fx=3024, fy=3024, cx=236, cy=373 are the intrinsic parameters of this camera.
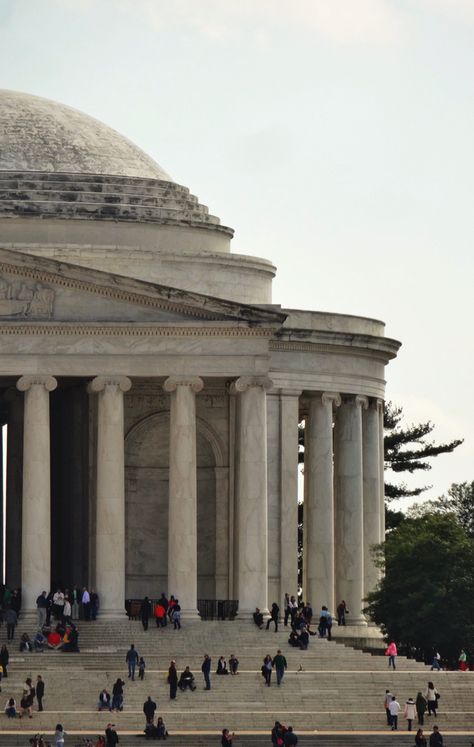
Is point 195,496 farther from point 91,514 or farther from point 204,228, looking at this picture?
point 204,228

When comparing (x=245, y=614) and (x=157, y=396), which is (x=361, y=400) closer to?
(x=157, y=396)

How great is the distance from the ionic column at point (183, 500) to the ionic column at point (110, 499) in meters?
2.17

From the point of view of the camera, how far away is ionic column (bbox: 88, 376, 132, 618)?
133000 mm

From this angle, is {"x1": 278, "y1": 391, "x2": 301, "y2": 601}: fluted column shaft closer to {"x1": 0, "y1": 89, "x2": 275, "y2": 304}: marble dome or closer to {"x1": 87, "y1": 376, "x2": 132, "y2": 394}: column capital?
{"x1": 0, "y1": 89, "x2": 275, "y2": 304}: marble dome

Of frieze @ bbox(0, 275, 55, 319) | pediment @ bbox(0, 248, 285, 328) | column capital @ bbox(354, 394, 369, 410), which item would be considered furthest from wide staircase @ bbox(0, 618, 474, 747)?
column capital @ bbox(354, 394, 369, 410)

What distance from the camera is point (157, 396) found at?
143 m

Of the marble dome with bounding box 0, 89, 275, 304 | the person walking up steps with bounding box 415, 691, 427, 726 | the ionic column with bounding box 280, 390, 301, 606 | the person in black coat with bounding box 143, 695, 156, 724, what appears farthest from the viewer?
the ionic column with bounding box 280, 390, 301, 606

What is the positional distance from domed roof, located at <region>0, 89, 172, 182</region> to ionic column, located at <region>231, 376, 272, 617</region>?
55.8 ft

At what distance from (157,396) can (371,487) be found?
14664 mm

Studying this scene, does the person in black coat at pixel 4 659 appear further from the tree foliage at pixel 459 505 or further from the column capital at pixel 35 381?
the tree foliage at pixel 459 505

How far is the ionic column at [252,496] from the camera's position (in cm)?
13400

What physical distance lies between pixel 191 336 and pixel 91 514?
10606 mm

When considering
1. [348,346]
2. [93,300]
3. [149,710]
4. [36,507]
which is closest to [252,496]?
[36,507]

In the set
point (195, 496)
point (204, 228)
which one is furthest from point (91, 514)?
point (204, 228)
